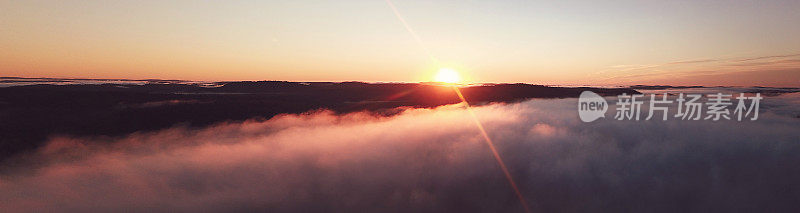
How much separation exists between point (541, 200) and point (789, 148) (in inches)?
1019

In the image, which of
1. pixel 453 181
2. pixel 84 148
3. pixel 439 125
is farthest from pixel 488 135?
pixel 84 148

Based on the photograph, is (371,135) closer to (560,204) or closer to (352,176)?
(352,176)

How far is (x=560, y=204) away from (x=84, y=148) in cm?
2664

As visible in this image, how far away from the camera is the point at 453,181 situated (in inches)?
551

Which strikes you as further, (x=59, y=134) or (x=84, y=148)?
(x=59, y=134)

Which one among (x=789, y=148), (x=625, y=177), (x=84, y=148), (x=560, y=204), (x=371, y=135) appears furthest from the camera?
(x=371, y=135)

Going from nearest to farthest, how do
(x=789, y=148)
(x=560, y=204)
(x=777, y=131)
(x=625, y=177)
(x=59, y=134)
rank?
(x=560, y=204)
(x=625, y=177)
(x=59, y=134)
(x=789, y=148)
(x=777, y=131)

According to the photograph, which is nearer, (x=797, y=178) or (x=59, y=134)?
(x=797, y=178)

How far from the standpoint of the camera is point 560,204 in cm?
1242

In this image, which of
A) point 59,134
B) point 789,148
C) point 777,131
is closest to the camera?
point 59,134

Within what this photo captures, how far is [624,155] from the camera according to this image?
20453mm

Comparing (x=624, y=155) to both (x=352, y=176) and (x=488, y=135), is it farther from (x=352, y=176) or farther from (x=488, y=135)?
(x=352, y=176)

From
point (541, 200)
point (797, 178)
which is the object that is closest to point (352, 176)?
point (541, 200)

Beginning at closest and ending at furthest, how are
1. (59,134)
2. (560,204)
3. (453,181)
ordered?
(560,204)
(453,181)
(59,134)
